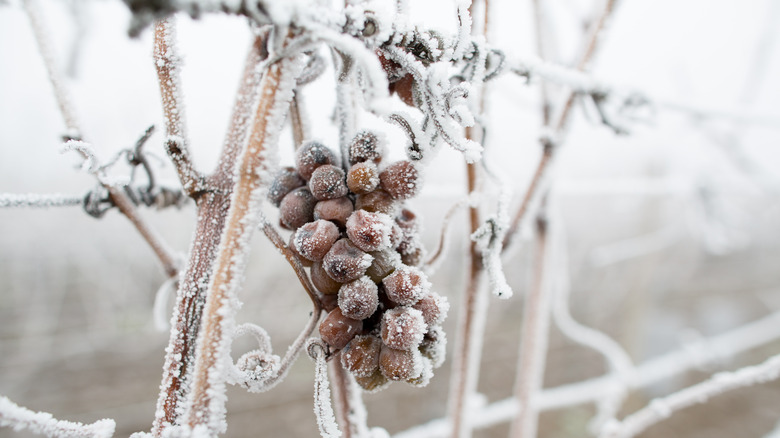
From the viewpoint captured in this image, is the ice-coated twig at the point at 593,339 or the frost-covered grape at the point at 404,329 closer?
the frost-covered grape at the point at 404,329

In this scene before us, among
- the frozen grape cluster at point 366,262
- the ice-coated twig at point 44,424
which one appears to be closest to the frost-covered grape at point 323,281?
the frozen grape cluster at point 366,262

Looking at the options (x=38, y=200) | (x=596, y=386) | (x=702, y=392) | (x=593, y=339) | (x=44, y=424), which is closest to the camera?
(x=44, y=424)

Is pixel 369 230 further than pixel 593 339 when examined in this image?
No

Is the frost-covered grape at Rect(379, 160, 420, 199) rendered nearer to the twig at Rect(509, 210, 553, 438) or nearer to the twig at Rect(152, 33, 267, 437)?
the twig at Rect(152, 33, 267, 437)

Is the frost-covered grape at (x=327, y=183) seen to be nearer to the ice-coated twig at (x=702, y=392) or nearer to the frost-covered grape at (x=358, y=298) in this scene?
the frost-covered grape at (x=358, y=298)

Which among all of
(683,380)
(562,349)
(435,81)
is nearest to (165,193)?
(435,81)

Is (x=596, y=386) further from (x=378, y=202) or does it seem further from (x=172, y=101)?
(x=172, y=101)

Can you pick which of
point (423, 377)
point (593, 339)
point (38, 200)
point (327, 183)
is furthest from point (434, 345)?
point (593, 339)
